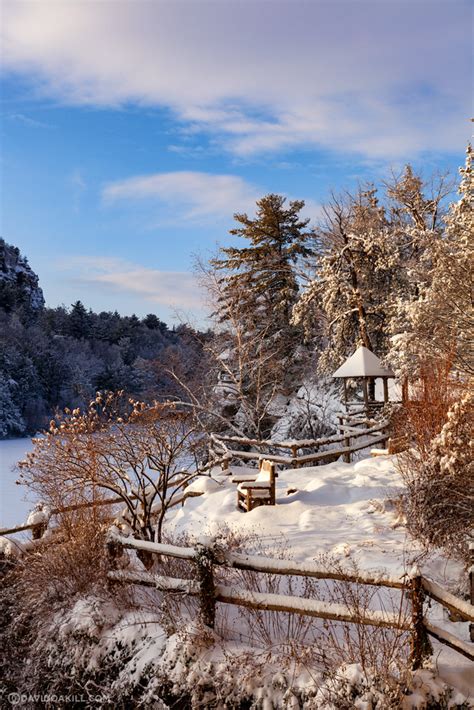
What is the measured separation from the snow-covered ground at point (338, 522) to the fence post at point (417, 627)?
9.8 inches

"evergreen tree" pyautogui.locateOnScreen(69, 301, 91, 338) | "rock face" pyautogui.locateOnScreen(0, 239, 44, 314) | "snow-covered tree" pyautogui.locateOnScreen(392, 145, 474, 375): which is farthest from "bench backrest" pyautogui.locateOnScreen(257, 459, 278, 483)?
"evergreen tree" pyautogui.locateOnScreen(69, 301, 91, 338)

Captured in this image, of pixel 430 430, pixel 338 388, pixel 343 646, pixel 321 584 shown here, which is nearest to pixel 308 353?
pixel 338 388

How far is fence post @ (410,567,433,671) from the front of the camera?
435cm

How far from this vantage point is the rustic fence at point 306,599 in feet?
14.4

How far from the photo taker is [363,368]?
16969 millimetres

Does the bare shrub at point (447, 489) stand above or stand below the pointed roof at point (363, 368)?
below

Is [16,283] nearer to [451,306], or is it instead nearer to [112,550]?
[451,306]

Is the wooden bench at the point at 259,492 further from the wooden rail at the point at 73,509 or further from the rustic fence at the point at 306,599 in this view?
the rustic fence at the point at 306,599

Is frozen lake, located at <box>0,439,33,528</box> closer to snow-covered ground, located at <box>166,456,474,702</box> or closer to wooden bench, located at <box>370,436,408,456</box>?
snow-covered ground, located at <box>166,456,474,702</box>

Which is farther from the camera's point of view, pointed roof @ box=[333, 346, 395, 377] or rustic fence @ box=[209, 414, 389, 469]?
pointed roof @ box=[333, 346, 395, 377]

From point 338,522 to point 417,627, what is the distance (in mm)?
Result: 4647

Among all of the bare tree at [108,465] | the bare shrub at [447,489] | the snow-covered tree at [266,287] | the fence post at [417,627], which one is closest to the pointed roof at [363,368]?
the snow-covered tree at [266,287]

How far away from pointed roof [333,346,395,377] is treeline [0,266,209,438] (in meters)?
11.4

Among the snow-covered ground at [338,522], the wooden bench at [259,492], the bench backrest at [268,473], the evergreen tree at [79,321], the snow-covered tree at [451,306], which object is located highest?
the evergreen tree at [79,321]
